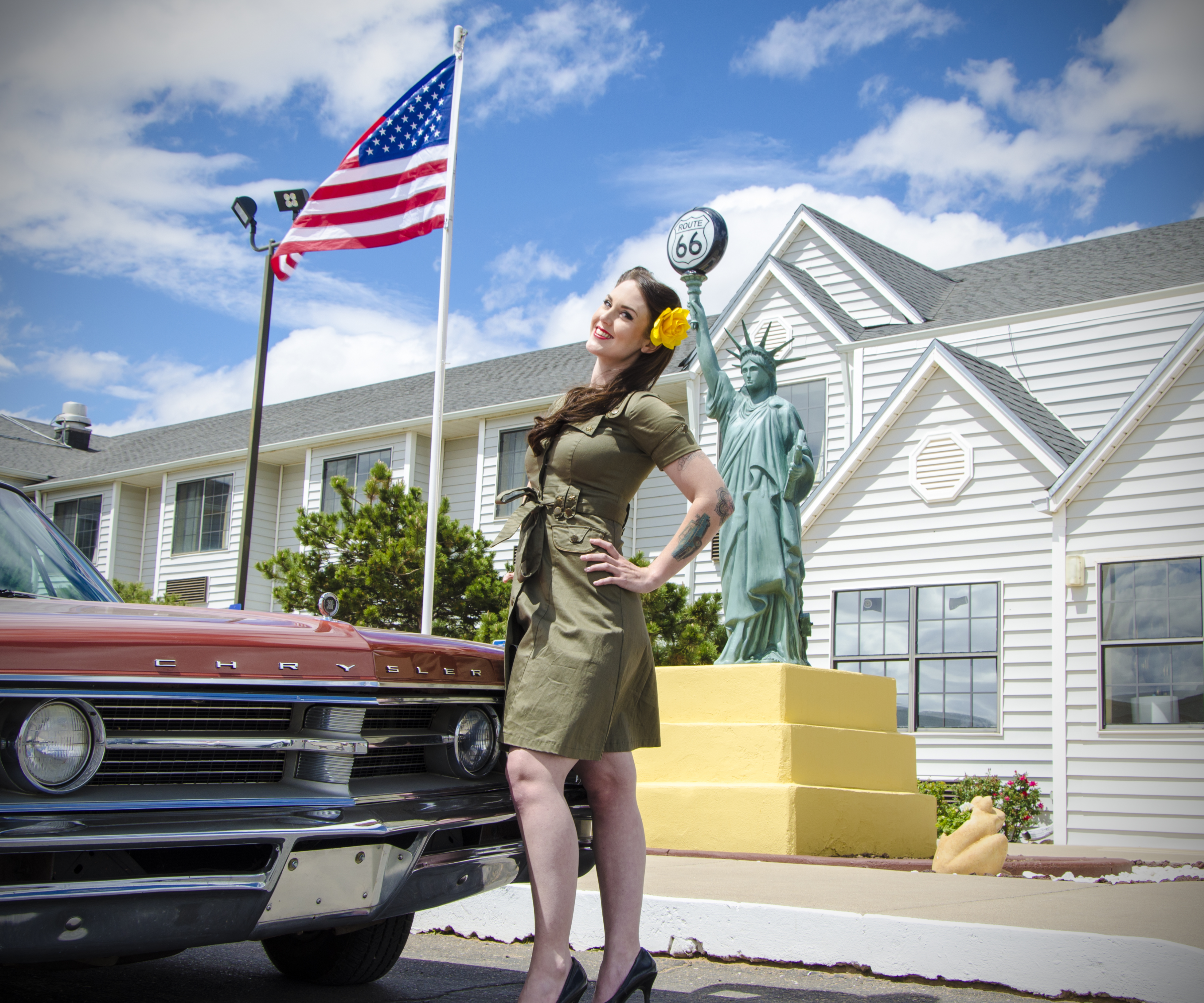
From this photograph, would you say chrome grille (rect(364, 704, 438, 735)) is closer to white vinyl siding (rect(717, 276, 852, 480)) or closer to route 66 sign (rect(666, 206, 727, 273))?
route 66 sign (rect(666, 206, 727, 273))

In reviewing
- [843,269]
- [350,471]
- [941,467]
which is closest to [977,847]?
[941,467]

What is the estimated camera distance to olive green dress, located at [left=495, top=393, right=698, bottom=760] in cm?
272

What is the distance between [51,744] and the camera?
87.3 inches

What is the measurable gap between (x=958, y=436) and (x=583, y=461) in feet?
36.4

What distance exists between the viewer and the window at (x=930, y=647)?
41.7 ft

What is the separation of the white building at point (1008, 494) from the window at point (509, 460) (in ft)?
0.15

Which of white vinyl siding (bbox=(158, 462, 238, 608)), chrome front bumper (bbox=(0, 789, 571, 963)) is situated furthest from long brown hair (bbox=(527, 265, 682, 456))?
white vinyl siding (bbox=(158, 462, 238, 608))

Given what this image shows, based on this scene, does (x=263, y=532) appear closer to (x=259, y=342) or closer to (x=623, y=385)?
(x=259, y=342)

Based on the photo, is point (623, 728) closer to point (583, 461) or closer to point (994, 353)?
point (583, 461)

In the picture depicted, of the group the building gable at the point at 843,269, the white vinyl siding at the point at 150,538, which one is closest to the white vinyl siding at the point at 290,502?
the white vinyl siding at the point at 150,538

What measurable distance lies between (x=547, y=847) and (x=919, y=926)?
58.5 inches

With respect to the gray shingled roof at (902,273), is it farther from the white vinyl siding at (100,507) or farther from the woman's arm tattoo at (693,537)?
the white vinyl siding at (100,507)

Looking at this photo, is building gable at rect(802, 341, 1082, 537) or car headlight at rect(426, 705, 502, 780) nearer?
car headlight at rect(426, 705, 502, 780)

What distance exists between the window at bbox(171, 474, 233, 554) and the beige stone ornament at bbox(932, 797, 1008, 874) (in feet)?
61.3
